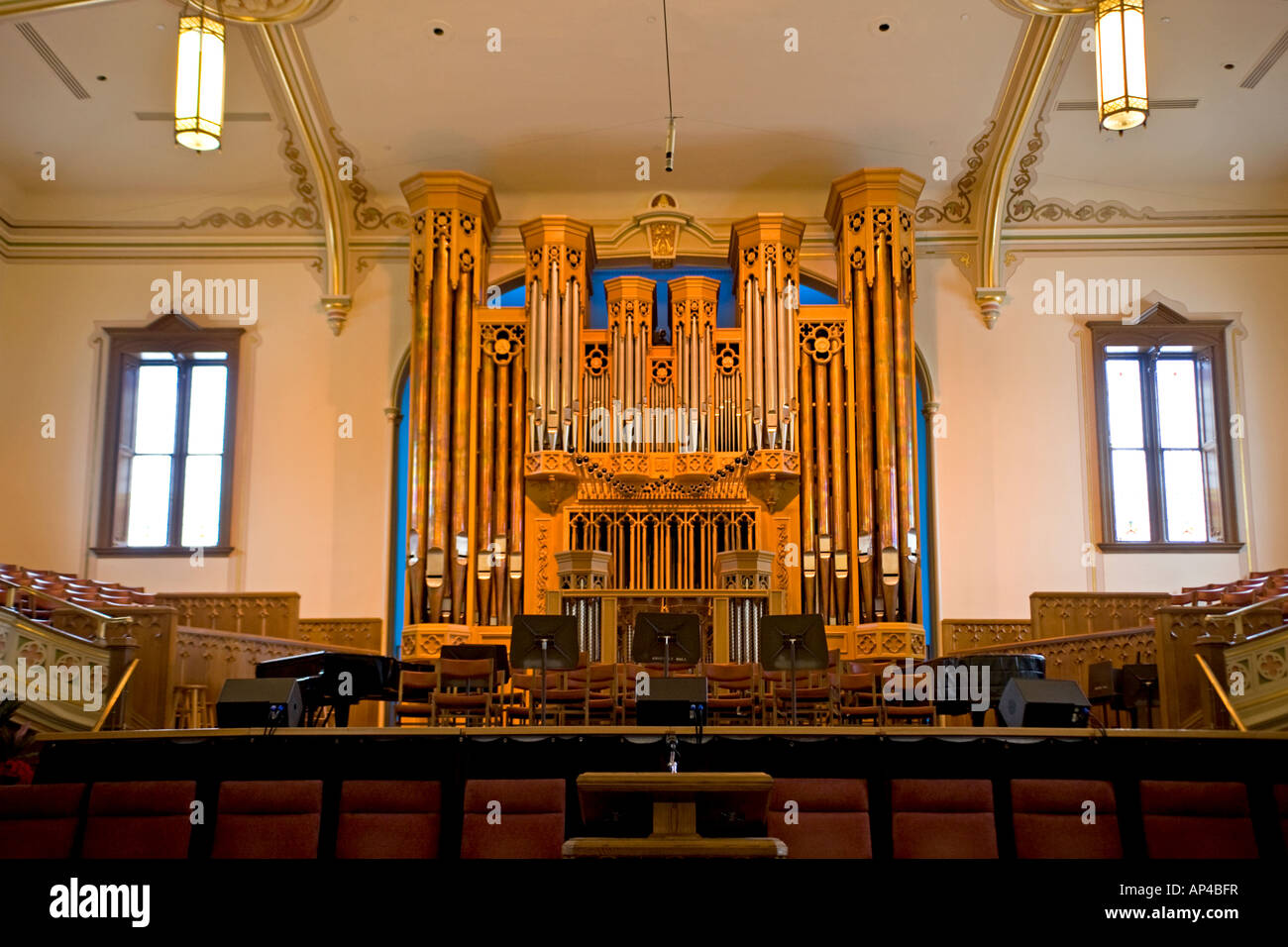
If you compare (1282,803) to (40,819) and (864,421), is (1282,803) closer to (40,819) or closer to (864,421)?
(40,819)

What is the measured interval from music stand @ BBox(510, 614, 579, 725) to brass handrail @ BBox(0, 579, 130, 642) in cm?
285

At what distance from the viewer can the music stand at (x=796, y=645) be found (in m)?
7.61

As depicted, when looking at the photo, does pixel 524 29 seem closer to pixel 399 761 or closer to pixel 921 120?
pixel 921 120

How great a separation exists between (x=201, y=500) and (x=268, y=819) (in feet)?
25.6

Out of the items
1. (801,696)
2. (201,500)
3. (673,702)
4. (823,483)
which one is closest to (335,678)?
(673,702)

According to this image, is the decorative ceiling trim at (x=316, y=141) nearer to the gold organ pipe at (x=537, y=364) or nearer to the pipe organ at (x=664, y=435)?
the pipe organ at (x=664, y=435)

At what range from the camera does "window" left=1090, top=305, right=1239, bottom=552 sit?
12273 millimetres

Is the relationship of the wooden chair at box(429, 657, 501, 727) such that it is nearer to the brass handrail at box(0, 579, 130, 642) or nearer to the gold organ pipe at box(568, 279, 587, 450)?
the brass handrail at box(0, 579, 130, 642)

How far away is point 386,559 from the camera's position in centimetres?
1233

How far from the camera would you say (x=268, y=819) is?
532 cm

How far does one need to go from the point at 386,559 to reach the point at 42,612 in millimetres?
3682

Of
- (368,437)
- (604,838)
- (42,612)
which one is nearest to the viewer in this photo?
(604,838)

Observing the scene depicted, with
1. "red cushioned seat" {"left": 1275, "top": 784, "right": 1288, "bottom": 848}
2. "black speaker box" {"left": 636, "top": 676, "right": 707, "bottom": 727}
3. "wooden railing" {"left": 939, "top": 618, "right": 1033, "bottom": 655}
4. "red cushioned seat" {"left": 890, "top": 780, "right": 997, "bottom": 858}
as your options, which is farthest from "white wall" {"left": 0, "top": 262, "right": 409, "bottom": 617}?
"red cushioned seat" {"left": 1275, "top": 784, "right": 1288, "bottom": 848}
